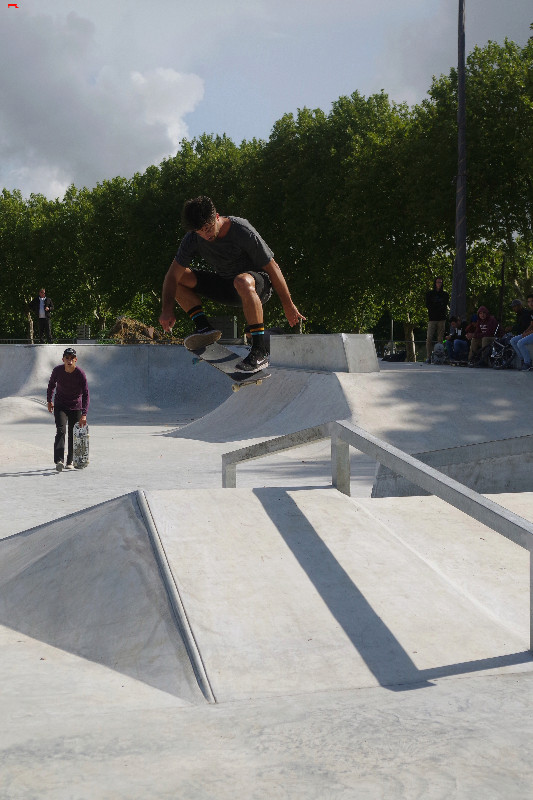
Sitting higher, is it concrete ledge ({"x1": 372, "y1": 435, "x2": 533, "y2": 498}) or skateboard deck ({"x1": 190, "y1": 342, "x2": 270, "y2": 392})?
skateboard deck ({"x1": 190, "y1": 342, "x2": 270, "y2": 392})

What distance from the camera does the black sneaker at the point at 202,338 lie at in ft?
18.7

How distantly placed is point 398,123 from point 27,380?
18.5 meters

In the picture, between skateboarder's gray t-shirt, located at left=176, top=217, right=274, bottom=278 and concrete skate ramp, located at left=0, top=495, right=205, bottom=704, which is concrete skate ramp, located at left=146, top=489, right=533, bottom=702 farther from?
skateboarder's gray t-shirt, located at left=176, top=217, right=274, bottom=278

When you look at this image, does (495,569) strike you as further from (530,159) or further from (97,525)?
(530,159)

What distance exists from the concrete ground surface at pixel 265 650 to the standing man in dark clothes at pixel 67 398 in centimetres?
430

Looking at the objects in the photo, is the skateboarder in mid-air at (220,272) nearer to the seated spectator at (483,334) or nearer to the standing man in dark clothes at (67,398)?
the standing man in dark clothes at (67,398)

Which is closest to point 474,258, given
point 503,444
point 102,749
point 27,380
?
point 27,380

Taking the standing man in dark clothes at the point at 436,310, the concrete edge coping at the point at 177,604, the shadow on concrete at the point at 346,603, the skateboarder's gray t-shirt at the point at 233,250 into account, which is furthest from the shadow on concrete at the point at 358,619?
the standing man in dark clothes at the point at 436,310

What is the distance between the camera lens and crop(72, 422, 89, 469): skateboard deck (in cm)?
1141

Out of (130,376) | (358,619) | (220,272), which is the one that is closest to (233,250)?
(220,272)

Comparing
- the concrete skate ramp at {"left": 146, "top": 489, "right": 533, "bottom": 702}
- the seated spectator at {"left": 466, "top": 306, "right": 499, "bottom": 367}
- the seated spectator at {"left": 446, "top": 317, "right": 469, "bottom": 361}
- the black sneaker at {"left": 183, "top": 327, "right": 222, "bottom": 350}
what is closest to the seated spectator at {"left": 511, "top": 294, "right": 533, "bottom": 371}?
the seated spectator at {"left": 466, "top": 306, "right": 499, "bottom": 367}

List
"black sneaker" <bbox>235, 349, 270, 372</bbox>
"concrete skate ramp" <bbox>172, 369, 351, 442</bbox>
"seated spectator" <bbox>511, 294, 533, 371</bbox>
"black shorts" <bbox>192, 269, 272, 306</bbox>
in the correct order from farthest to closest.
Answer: "seated spectator" <bbox>511, 294, 533, 371</bbox> < "concrete skate ramp" <bbox>172, 369, 351, 442</bbox> < "black sneaker" <bbox>235, 349, 270, 372</bbox> < "black shorts" <bbox>192, 269, 272, 306</bbox>

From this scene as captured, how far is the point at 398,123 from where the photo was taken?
1287 inches

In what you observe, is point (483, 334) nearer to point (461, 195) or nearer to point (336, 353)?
point (461, 195)
